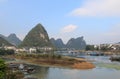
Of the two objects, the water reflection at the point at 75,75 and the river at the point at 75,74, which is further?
the river at the point at 75,74

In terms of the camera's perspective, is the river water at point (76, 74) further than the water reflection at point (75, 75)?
Yes

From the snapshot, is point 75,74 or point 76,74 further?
point 76,74

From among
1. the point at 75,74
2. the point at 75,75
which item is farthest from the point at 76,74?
the point at 75,75

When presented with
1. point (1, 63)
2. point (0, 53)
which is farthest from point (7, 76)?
point (0, 53)

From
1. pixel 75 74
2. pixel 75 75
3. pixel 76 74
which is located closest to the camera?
pixel 75 75

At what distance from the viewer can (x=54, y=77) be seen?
55031 mm

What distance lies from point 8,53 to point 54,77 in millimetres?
101149

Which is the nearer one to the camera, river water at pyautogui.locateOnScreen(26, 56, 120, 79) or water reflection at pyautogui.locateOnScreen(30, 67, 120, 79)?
water reflection at pyautogui.locateOnScreen(30, 67, 120, 79)

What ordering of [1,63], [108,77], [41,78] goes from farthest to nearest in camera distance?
1. [108,77]
2. [41,78]
3. [1,63]

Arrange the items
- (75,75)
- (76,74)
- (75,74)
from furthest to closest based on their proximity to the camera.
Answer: (76,74) → (75,74) → (75,75)

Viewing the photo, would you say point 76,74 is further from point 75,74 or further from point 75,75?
point 75,75

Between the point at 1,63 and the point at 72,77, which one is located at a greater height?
the point at 1,63

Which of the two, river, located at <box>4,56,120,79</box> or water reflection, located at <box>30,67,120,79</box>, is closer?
water reflection, located at <box>30,67,120,79</box>

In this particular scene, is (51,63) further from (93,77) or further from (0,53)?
(0,53)
